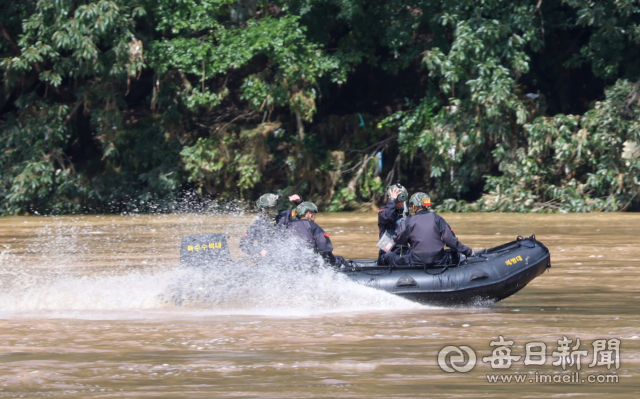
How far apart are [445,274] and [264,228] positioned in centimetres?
194

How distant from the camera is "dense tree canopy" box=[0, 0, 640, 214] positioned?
21375mm

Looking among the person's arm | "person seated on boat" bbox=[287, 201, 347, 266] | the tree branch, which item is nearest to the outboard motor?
"person seated on boat" bbox=[287, 201, 347, 266]

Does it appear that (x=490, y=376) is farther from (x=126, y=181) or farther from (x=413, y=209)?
(x=126, y=181)

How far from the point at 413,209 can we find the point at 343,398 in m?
4.06

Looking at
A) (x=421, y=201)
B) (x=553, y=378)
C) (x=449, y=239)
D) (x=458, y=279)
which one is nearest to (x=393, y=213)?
(x=421, y=201)

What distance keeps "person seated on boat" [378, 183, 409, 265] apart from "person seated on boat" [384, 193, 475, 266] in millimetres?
345

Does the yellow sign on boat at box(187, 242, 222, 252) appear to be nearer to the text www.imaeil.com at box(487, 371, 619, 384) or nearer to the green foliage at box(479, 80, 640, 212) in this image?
the text www.imaeil.com at box(487, 371, 619, 384)

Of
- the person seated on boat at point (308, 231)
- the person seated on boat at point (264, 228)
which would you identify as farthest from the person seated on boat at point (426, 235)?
the person seated on boat at point (264, 228)

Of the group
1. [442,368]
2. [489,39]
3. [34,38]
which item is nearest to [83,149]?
[34,38]

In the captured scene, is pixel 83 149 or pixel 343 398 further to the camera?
pixel 83 149

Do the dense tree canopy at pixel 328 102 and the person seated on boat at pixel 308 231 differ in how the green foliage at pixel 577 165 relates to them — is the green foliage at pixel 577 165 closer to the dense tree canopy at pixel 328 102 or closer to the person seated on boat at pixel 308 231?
the dense tree canopy at pixel 328 102

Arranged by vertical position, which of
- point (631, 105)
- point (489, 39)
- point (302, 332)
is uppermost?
point (489, 39)

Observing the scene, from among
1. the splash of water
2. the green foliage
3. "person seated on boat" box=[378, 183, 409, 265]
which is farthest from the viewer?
the green foliage

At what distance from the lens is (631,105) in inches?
842
